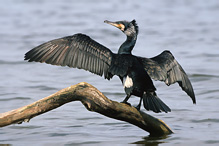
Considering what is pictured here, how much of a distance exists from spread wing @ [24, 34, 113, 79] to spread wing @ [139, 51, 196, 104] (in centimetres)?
48

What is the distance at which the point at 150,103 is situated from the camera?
5719 millimetres

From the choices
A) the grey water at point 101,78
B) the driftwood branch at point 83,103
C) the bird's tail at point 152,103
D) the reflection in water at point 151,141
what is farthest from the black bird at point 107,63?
the grey water at point 101,78

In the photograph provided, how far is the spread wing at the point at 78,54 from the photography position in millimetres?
5667

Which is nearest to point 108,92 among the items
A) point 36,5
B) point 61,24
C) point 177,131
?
point 177,131

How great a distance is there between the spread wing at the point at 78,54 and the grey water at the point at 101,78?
3.31ft

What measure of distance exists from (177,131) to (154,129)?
26.5 inches

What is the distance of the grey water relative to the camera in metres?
6.48

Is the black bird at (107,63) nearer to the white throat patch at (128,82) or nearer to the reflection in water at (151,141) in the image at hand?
the white throat patch at (128,82)

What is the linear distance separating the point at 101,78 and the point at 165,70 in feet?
14.0

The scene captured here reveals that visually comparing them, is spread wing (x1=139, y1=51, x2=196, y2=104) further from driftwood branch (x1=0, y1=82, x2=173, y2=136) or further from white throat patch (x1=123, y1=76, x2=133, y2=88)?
driftwood branch (x1=0, y1=82, x2=173, y2=136)

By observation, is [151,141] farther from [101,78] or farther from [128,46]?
[101,78]

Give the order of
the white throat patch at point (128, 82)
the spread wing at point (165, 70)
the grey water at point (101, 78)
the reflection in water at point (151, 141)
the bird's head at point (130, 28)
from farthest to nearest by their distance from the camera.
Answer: the grey water at point (101, 78), the bird's head at point (130, 28), the reflection in water at point (151, 141), the spread wing at point (165, 70), the white throat patch at point (128, 82)

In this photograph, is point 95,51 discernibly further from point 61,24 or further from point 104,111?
point 61,24

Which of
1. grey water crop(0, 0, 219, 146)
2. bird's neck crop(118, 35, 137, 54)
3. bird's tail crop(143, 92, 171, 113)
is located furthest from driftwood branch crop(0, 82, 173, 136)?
bird's neck crop(118, 35, 137, 54)
